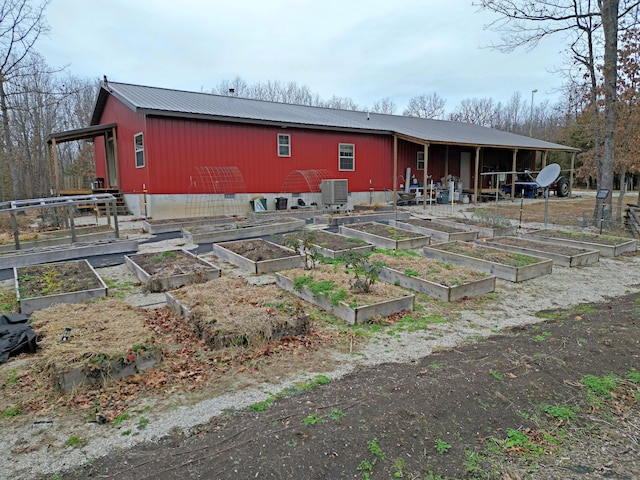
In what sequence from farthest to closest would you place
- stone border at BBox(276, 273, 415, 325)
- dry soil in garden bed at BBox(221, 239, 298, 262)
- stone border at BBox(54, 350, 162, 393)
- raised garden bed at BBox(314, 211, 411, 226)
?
raised garden bed at BBox(314, 211, 411, 226)
dry soil in garden bed at BBox(221, 239, 298, 262)
stone border at BBox(276, 273, 415, 325)
stone border at BBox(54, 350, 162, 393)

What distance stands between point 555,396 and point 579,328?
6.23 ft

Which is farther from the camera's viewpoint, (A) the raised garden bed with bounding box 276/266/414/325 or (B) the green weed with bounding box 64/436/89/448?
(A) the raised garden bed with bounding box 276/266/414/325

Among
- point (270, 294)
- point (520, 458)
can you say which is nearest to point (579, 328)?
point (520, 458)

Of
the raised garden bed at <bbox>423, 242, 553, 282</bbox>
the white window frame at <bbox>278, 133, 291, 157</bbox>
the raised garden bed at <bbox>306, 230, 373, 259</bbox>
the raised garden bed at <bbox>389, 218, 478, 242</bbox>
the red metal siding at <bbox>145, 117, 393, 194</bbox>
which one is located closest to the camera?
the raised garden bed at <bbox>423, 242, 553, 282</bbox>

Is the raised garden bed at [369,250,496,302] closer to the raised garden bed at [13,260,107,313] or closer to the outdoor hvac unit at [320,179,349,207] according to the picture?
the raised garden bed at [13,260,107,313]

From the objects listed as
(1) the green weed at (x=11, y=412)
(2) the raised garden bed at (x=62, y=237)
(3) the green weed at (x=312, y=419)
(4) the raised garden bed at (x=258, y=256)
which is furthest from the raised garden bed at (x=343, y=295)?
(2) the raised garden bed at (x=62, y=237)

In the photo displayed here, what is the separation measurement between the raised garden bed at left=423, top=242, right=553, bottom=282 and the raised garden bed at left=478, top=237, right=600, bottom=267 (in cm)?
55

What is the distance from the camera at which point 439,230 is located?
1052 cm

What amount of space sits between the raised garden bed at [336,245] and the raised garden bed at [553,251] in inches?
123

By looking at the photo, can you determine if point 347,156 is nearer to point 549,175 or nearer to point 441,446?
point 549,175

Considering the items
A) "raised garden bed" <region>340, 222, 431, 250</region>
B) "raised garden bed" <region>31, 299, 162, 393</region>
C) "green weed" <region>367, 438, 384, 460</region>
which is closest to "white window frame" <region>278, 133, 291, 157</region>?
"raised garden bed" <region>340, 222, 431, 250</region>

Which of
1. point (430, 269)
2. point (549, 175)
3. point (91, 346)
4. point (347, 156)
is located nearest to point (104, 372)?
point (91, 346)

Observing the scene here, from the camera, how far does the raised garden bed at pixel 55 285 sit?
16.6 ft

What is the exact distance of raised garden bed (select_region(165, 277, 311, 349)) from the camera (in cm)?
404
